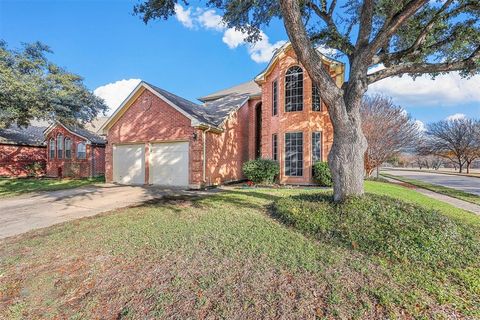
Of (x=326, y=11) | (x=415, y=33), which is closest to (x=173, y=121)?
(x=326, y=11)

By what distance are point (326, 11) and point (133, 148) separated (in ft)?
39.8

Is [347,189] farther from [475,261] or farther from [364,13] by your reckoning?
[364,13]

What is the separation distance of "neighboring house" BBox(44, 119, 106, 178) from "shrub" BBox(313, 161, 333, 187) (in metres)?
18.1

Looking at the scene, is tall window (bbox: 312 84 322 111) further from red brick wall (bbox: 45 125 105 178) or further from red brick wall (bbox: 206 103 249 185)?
red brick wall (bbox: 45 125 105 178)

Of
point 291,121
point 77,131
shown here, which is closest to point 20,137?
point 77,131

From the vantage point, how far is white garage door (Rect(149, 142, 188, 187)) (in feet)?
41.0

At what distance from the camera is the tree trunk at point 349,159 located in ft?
18.6

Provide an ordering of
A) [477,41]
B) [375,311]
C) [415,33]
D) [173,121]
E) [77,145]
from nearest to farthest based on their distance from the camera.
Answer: [375,311] → [477,41] → [415,33] → [173,121] → [77,145]

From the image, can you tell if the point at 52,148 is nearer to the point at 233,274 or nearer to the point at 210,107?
the point at 210,107

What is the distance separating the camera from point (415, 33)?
25.2ft

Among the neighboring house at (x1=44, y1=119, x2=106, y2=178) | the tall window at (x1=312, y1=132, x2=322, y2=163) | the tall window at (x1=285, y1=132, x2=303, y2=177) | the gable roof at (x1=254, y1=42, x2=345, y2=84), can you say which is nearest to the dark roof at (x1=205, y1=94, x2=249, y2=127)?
the gable roof at (x1=254, y1=42, x2=345, y2=84)

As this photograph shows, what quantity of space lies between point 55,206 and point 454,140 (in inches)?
1833

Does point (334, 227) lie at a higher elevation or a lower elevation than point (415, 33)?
lower

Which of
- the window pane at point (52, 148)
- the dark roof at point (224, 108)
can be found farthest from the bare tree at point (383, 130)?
the window pane at point (52, 148)
